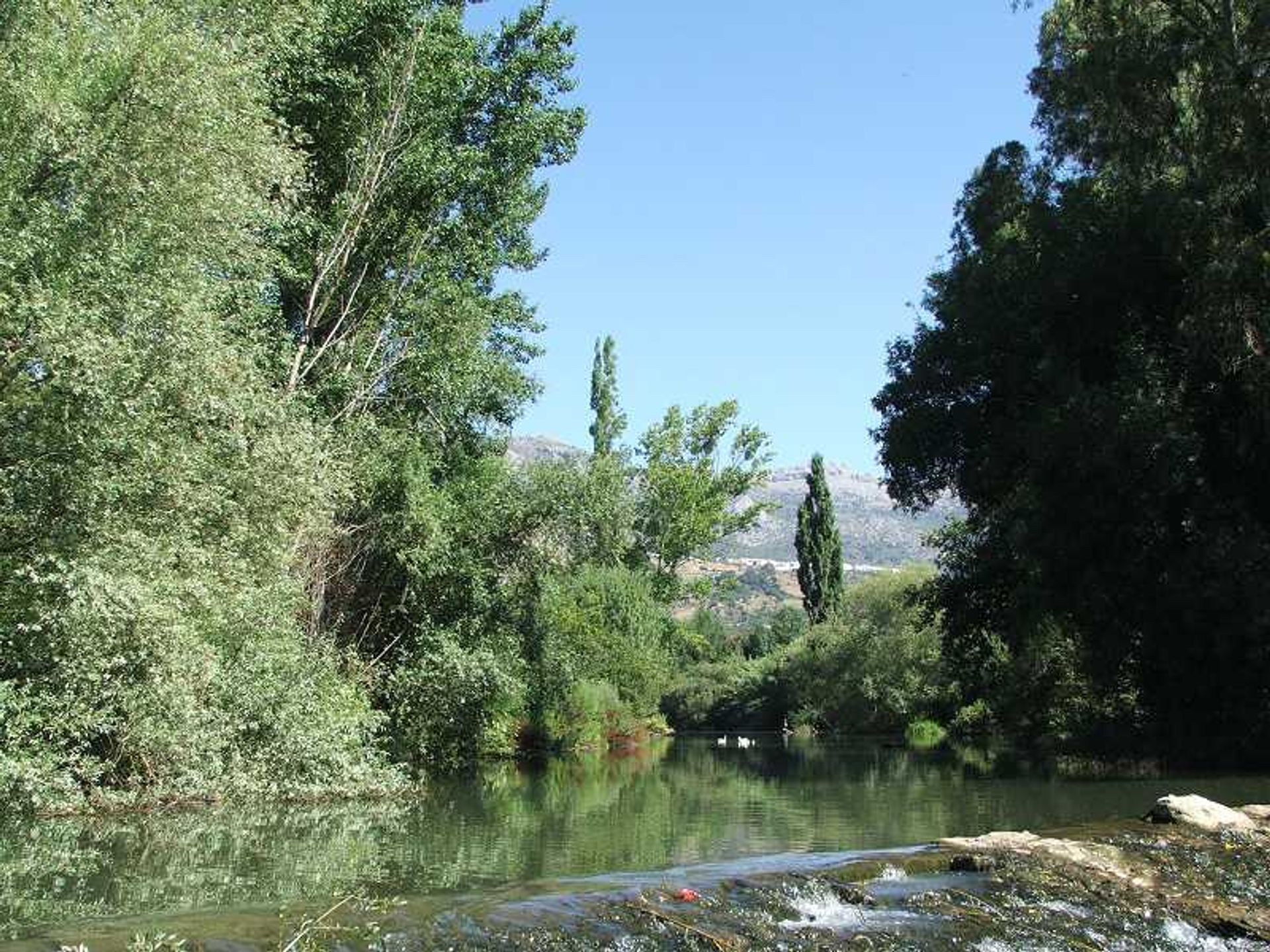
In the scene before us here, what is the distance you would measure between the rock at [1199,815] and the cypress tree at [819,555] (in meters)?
71.5

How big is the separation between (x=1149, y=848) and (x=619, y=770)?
27.1m

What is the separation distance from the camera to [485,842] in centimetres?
1608

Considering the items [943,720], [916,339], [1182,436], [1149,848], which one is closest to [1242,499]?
[1182,436]

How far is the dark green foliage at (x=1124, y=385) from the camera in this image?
2277 cm

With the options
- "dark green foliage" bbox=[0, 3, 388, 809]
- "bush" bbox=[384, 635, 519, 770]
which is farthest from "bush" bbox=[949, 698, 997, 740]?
"dark green foliage" bbox=[0, 3, 388, 809]

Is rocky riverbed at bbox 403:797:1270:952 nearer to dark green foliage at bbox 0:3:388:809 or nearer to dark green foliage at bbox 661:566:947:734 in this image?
dark green foliage at bbox 0:3:388:809

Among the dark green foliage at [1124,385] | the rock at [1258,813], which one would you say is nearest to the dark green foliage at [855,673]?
the dark green foliage at [1124,385]

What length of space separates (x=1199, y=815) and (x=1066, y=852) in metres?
3.13

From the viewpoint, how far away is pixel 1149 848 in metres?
12.0

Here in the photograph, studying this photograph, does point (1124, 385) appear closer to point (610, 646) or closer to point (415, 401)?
point (415, 401)

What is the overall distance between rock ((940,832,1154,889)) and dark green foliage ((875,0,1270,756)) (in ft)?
40.1

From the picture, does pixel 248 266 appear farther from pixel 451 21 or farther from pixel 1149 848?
pixel 1149 848

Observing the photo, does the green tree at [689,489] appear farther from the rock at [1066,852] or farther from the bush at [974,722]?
the rock at [1066,852]

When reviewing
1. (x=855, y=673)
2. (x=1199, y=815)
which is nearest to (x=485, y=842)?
(x=1199, y=815)
